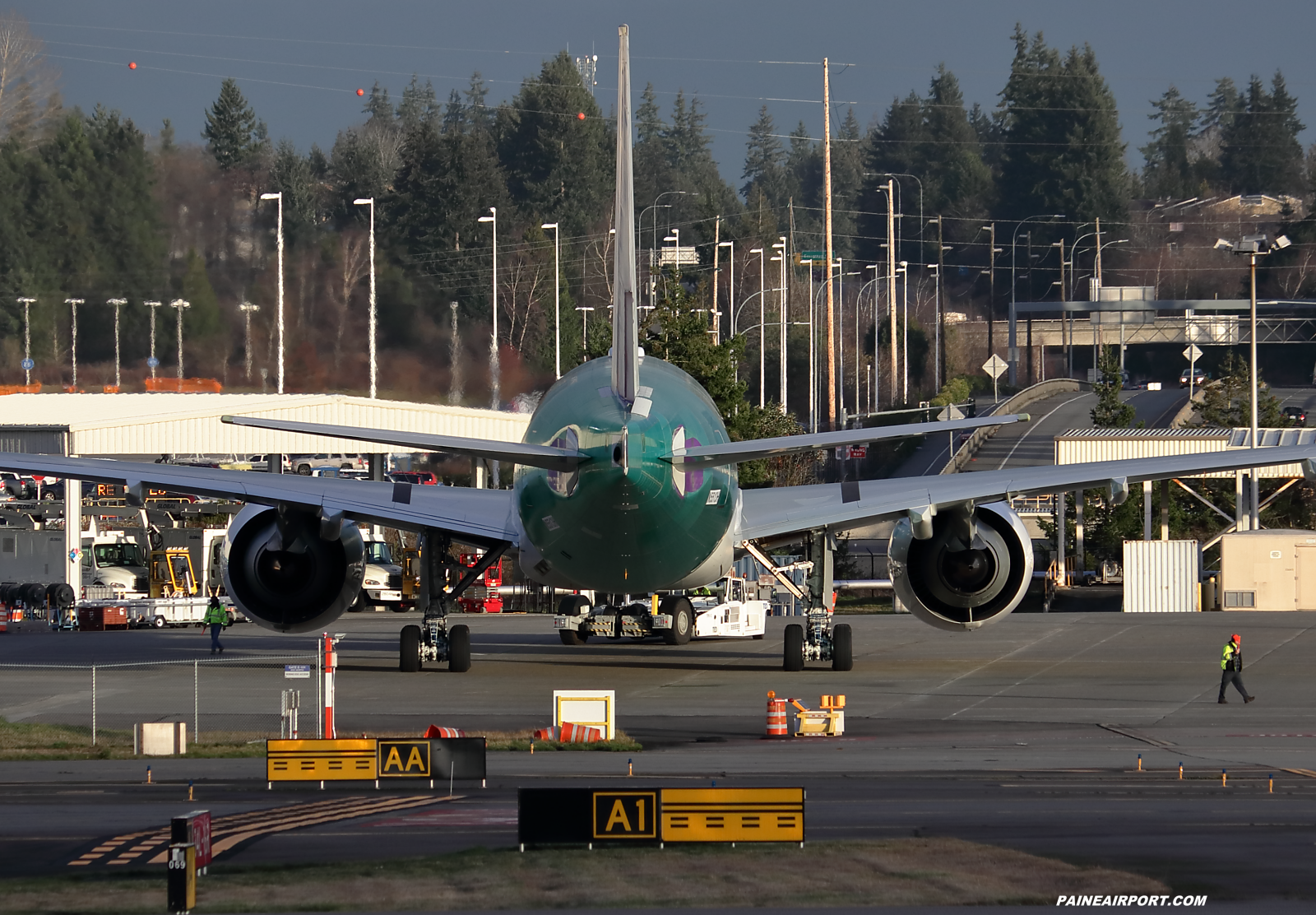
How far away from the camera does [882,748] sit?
24703 millimetres

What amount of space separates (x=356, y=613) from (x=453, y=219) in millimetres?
40727

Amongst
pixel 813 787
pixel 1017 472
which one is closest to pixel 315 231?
pixel 1017 472

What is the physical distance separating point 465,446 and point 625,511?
3.65m

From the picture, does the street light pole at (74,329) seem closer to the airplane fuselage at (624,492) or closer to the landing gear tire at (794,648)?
the airplane fuselage at (624,492)

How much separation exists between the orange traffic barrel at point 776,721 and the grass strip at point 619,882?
29.4 ft

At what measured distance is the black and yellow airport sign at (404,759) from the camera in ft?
71.1

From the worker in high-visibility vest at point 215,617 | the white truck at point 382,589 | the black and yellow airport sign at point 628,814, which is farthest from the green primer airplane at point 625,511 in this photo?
the white truck at point 382,589

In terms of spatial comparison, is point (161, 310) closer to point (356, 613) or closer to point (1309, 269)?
point (356, 613)

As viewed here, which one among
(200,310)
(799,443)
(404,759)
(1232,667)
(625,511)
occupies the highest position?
(200,310)

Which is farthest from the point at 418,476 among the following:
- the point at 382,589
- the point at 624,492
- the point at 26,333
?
the point at 624,492

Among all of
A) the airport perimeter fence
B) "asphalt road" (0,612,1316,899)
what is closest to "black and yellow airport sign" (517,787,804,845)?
"asphalt road" (0,612,1316,899)

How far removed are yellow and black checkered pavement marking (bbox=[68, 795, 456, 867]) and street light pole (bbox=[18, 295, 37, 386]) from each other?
56.2 m

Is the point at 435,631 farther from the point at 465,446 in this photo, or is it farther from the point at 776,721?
the point at 776,721

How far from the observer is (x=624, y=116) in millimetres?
31047
